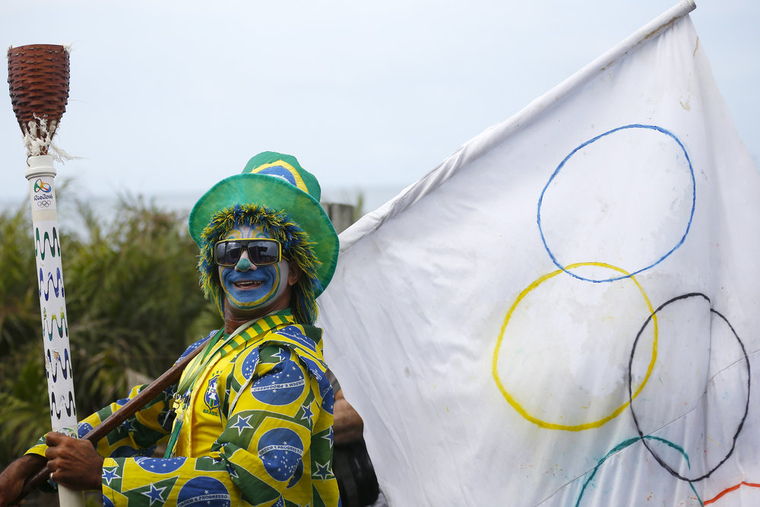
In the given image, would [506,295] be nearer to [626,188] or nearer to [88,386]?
[626,188]

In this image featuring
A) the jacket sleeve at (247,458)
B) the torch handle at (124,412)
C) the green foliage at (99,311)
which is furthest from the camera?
the green foliage at (99,311)

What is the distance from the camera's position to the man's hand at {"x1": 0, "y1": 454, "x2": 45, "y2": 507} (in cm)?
217

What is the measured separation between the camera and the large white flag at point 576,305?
2303mm

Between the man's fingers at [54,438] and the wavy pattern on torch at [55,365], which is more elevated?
the wavy pattern on torch at [55,365]

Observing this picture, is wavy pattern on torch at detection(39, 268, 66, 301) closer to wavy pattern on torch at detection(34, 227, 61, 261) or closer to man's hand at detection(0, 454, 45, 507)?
wavy pattern on torch at detection(34, 227, 61, 261)

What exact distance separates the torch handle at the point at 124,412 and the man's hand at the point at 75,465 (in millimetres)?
255

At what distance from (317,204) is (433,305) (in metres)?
0.56

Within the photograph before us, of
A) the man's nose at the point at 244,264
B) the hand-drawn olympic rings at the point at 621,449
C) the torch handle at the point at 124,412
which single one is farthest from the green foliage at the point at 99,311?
the hand-drawn olympic rings at the point at 621,449

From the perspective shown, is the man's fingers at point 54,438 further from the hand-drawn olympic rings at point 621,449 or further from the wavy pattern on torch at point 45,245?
the hand-drawn olympic rings at point 621,449

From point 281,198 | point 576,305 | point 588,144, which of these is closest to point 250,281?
point 281,198

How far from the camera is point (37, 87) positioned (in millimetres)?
2123

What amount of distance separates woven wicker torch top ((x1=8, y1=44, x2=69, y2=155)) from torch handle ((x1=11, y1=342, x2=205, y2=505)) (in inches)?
31.7

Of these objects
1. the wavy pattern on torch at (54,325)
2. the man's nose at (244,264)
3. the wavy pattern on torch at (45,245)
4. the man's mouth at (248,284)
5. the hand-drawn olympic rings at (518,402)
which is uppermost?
the wavy pattern on torch at (45,245)

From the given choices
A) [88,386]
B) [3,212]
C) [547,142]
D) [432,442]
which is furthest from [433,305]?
[3,212]
